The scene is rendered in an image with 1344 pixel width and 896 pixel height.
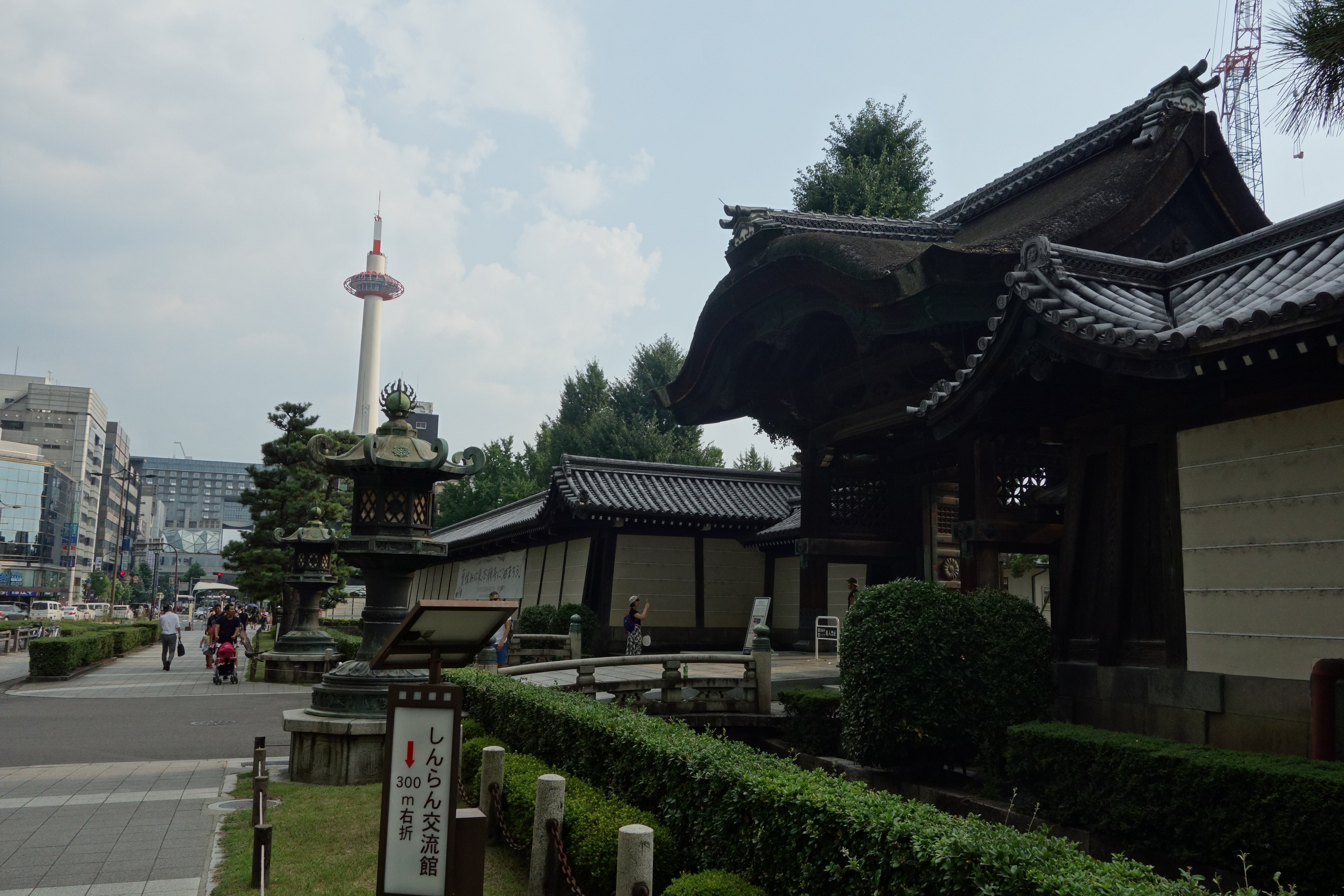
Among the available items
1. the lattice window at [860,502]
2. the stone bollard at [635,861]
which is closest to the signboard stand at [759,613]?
the lattice window at [860,502]

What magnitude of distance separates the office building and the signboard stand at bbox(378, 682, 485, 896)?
9423 cm

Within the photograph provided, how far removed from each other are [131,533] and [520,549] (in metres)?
95.9

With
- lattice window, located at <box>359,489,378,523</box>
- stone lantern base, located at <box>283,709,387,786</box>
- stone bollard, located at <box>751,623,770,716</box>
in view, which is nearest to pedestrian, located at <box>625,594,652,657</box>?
stone bollard, located at <box>751,623,770,716</box>

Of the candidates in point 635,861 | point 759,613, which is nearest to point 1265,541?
point 635,861

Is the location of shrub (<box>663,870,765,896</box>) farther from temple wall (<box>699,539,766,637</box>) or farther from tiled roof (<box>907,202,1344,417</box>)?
temple wall (<box>699,539,766,637</box>)

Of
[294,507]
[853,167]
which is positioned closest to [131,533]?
[294,507]

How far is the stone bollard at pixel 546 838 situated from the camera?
6.62m

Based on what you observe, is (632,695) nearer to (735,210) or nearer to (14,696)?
(735,210)

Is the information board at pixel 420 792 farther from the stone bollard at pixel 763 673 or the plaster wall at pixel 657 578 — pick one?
the plaster wall at pixel 657 578

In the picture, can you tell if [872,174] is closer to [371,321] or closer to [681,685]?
[681,685]

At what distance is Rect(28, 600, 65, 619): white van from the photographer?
6006 centimetres

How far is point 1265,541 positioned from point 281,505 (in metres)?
31.7

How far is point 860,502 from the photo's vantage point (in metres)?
16.4

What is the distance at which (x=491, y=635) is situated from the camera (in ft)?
20.4
